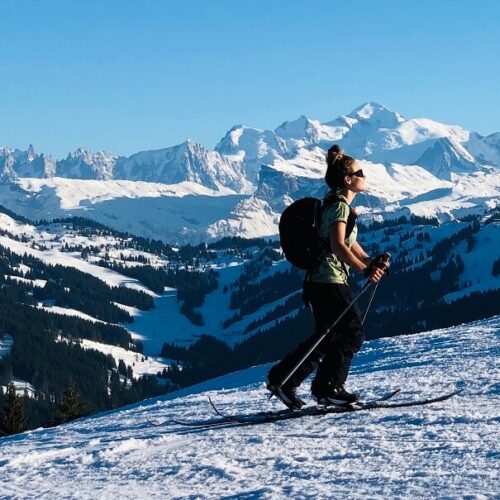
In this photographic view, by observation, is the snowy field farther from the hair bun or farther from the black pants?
the hair bun

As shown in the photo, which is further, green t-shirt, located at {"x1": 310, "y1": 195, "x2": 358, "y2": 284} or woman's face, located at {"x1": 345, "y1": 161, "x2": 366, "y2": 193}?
woman's face, located at {"x1": 345, "y1": 161, "x2": 366, "y2": 193}

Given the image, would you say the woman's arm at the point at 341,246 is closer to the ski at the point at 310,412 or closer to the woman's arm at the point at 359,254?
the woman's arm at the point at 359,254

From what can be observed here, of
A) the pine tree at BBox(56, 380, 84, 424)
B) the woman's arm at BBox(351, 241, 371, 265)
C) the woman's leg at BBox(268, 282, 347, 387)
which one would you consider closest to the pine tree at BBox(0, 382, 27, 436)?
the pine tree at BBox(56, 380, 84, 424)

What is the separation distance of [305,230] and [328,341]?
165 centimetres

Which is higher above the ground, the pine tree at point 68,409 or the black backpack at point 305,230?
the black backpack at point 305,230

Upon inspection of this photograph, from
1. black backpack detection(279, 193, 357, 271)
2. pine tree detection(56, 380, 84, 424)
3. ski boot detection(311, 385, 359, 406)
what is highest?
black backpack detection(279, 193, 357, 271)

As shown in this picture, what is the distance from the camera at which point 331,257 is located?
34.8ft

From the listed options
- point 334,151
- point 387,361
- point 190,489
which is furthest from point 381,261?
point 387,361

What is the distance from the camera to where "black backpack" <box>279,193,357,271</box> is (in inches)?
411

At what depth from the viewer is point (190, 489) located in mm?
7836

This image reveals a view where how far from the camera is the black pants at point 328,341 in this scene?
10.7 metres

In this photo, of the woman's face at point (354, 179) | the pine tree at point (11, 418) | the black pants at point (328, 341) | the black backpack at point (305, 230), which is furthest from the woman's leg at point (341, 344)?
the pine tree at point (11, 418)

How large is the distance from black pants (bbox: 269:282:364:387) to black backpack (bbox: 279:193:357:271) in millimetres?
447

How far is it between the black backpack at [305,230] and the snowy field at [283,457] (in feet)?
7.64
